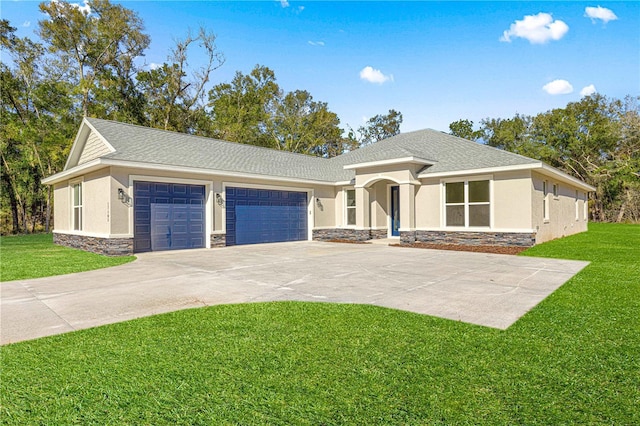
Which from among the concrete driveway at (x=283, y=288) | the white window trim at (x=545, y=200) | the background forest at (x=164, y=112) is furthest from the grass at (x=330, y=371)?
the background forest at (x=164, y=112)

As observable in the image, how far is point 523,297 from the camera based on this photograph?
5707mm

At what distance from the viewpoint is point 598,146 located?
3375cm

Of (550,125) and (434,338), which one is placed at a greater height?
(550,125)

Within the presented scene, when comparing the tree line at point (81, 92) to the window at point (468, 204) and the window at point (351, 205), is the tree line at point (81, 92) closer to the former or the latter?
the window at point (351, 205)

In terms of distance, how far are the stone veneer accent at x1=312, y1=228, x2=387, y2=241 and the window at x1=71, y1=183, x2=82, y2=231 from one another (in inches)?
388

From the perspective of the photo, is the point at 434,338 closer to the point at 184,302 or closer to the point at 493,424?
the point at 493,424

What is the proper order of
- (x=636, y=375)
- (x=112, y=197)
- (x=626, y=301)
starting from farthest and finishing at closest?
(x=112, y=197) → (x=626, y=301) → (x=636, y=375)

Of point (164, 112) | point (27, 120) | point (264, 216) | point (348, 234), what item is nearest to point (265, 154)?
point (264, 216)

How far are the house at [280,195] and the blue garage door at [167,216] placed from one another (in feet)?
0.12

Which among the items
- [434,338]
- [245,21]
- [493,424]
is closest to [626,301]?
[434,338]

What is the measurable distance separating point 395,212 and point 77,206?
13.5 meters

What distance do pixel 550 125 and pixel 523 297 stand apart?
1446 inches

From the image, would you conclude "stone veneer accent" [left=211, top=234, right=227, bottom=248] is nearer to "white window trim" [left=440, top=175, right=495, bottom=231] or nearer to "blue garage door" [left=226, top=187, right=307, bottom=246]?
"blue garage door" [left=226, top=187, right=307, bottom=246]

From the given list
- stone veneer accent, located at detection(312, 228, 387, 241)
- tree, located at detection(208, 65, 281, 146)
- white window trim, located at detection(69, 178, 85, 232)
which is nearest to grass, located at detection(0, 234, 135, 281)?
white window trim, located at detection(69, 178, 85, 232)
